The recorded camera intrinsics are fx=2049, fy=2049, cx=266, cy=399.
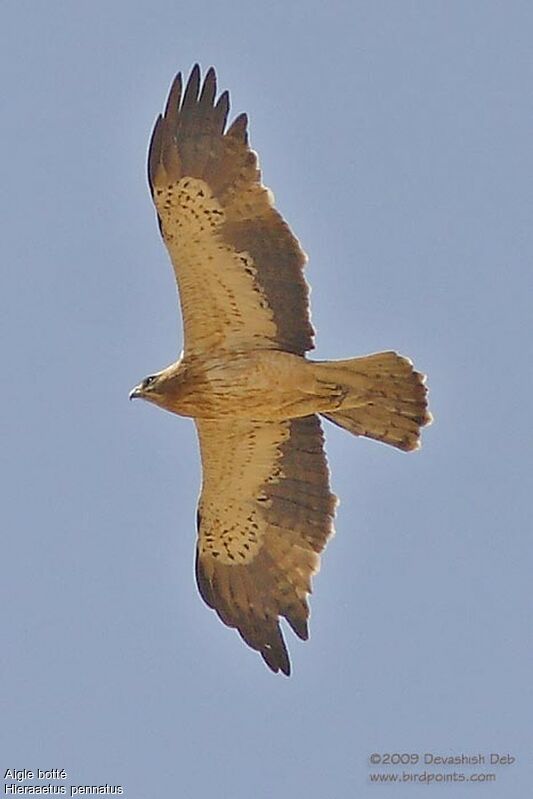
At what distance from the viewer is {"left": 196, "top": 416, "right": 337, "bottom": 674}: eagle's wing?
1673 cm

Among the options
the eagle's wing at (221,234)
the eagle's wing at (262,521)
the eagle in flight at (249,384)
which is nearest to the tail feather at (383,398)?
the eagle in flight at (249,384)

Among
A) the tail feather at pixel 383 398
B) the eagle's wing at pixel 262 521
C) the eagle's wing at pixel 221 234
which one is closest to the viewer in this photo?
the eagle's wing at pixel 221 234

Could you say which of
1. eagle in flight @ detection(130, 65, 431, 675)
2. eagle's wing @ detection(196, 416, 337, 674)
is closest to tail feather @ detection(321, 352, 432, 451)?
eagle in flight @ detection(130, 65, 431, 675)

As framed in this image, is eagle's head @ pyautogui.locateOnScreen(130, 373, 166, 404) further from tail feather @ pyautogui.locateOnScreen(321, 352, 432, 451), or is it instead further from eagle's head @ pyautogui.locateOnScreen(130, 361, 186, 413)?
tail feather @ pyautogui.locateOnScreen(321, 352, 432, 451)

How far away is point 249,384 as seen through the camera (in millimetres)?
16031

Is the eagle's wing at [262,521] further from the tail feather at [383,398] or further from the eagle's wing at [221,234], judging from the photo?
the eagle's wing at [221,234]

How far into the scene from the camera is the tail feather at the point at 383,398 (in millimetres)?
15828

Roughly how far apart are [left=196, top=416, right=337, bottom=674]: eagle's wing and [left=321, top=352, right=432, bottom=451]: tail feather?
0.72 metres

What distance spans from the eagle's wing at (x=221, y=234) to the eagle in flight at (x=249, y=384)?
10 millimetres

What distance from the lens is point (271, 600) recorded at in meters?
16.8

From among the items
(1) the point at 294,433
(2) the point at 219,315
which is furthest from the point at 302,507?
(2) the point at 219,315

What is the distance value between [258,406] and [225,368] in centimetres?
44

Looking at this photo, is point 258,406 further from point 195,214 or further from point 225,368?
point 195,214

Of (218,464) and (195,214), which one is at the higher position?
(195,214)
